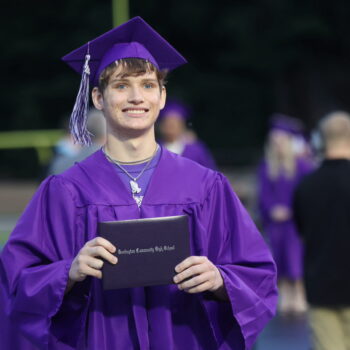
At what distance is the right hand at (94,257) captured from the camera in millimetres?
2855

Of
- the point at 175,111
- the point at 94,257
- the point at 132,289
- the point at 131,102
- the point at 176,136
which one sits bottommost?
the point at 132,289

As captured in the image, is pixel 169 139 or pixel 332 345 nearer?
pixel 332 345

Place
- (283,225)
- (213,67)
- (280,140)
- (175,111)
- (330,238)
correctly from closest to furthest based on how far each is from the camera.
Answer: (330,238) → (175,111) → (280,140) → (283,225) → (213,67)

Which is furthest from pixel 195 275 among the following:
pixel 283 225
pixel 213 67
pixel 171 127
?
pixel 213 67

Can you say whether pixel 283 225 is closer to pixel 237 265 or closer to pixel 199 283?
pixel 237 265

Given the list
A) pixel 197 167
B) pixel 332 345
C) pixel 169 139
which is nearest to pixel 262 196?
pixel 169 139

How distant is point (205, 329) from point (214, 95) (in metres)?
28.9

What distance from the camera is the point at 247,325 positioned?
10.2 ft

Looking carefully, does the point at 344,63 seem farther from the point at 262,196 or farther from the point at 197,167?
the point at 197,167

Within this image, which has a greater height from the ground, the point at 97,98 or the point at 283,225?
the point at 97,98

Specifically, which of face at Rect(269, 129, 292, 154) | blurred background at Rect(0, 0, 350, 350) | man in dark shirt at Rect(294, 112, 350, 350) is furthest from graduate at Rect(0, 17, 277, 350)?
blurred background at Rect(0, 0, 350, 350)

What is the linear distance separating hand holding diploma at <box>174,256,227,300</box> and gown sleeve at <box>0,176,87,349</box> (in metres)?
0.39

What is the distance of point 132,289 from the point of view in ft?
10.1

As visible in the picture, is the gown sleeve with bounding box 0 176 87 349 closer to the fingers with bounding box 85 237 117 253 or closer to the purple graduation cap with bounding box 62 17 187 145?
the fingers with bounding box 85 237 117 253
